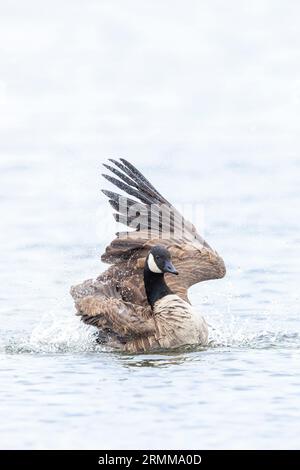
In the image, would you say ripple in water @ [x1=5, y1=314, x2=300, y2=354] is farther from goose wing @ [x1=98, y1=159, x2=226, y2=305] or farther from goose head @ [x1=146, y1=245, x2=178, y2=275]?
goose head @ [x1=146, y1=245, x2=178, y2=275]

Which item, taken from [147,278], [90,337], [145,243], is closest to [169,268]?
[147,278]

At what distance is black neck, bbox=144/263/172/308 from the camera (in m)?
15.7

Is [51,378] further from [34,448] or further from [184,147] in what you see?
[184,147]

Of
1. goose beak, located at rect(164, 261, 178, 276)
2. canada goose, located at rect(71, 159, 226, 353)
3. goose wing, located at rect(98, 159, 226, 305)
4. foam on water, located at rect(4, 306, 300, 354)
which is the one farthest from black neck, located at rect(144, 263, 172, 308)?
foam on water, located at rect(4, 306, 300, 354)

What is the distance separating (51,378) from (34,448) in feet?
7.58

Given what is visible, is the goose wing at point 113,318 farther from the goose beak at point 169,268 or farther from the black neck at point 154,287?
the goose beak at point 169,268

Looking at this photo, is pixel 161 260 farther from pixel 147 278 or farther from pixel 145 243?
pixel 145 243

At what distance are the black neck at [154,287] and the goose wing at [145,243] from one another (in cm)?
46

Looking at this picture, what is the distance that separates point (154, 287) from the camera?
15797mm

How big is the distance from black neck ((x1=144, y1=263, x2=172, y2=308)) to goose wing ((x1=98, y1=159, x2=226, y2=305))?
459 millimetres

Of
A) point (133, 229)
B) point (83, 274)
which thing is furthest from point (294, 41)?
point (133, 229)

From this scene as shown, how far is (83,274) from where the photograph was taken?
64.4 ft

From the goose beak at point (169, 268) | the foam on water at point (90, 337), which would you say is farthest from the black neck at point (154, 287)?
the foam on water at point (90, 337)
